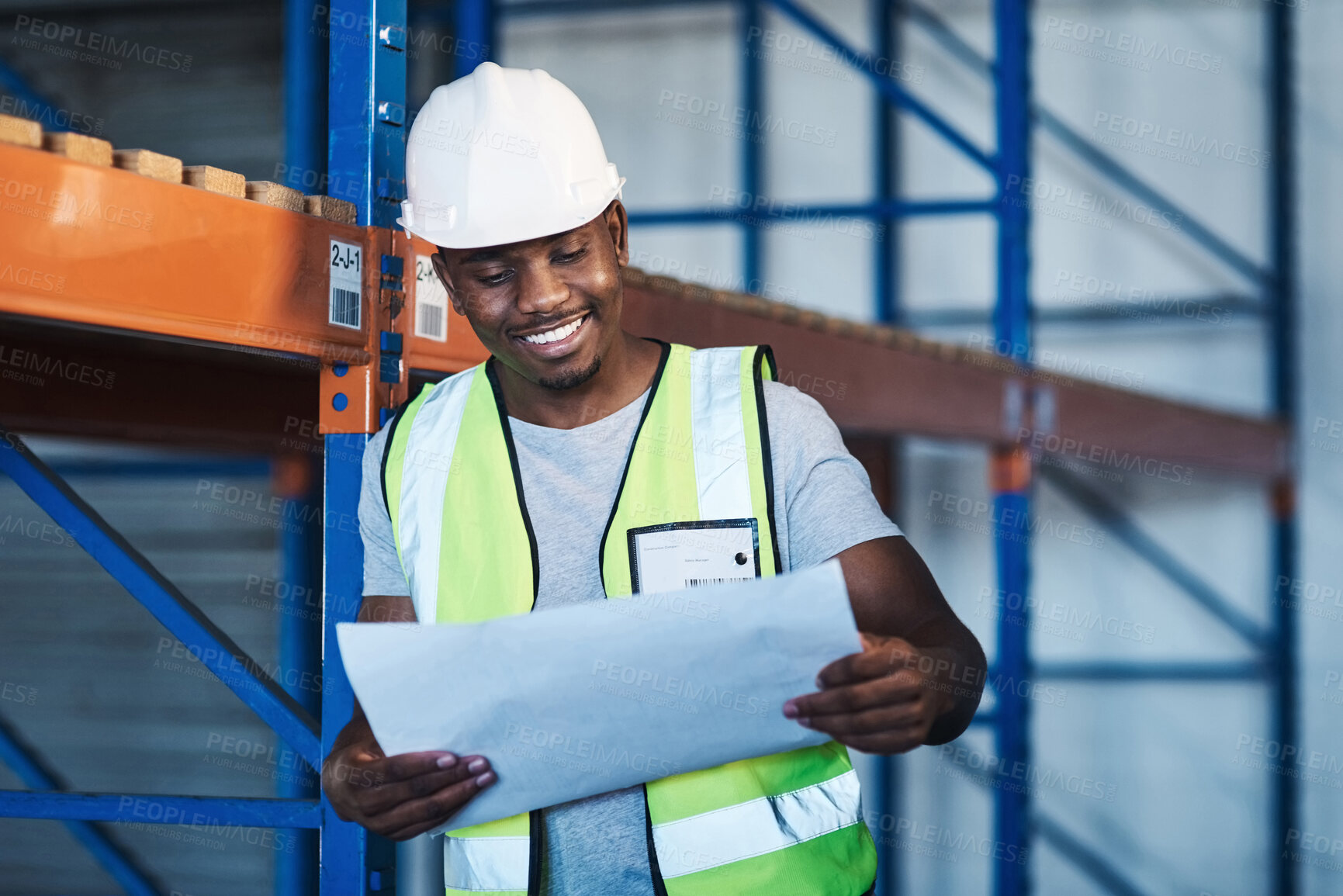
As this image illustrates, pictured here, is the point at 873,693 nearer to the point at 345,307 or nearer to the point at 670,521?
the point at 670,521

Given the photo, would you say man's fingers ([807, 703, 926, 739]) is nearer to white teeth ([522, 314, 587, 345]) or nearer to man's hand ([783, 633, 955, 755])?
man's hand ([783, 633, 955, 755])

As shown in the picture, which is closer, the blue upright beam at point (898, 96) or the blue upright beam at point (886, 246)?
Answer: the blue upright beam at point (898, 96)

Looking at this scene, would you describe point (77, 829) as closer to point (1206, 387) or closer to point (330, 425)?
point (330, 425)

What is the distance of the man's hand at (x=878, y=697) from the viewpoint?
4.49ft

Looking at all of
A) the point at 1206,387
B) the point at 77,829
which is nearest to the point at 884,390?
the point at 77,829

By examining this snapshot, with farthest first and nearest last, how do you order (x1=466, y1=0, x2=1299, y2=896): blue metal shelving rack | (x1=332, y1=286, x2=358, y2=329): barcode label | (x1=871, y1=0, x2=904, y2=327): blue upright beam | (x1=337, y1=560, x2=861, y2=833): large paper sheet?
1. (x1=871, y1=0, x2=904, y2=327): blue upright beam
2. (x1=466, y1=0, x2=1299, y2=896): blue metal shelving rack
3. (x1=332, y1=286, x2=358, y2=329): barcode label
4. (x1=337, y1=560, x2=861, y2=833): large paper sheet

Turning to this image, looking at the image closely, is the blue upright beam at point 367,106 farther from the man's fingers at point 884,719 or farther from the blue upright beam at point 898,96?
the blue upright beam at point 898,96

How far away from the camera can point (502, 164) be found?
67.8 inches

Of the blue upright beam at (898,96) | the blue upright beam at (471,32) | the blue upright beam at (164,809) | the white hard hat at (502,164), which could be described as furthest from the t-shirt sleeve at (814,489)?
the blue upright beam at (898,96)

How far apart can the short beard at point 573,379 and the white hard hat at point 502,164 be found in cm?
18

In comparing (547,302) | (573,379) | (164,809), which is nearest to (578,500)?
(573,379)

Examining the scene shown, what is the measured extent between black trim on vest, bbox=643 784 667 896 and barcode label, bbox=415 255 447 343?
900mm

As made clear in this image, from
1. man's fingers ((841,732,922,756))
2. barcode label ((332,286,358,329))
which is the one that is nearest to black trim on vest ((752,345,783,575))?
man's fingers ((841,732,922,756))

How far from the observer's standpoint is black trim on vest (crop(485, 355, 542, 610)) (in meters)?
1.66
